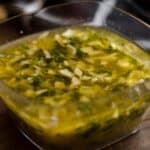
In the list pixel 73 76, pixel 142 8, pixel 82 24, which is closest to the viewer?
pixel 73 76

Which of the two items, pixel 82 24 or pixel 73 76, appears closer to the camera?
pixel 73 76

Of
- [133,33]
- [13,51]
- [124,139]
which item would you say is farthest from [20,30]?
[124,139]

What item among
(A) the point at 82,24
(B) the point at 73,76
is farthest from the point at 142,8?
(B) the point at 73,76

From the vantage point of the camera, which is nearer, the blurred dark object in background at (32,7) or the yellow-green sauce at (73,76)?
the yellow-green sauce at (73,76)

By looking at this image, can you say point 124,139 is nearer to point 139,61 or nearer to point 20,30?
point 139,61

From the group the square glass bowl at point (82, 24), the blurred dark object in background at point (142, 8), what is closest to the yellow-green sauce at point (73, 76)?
the square glass bowl at point (82, 24)

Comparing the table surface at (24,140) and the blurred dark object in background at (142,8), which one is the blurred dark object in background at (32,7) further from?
the table surface at (24,140)

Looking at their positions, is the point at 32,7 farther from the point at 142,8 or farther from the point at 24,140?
the point at 24,140
